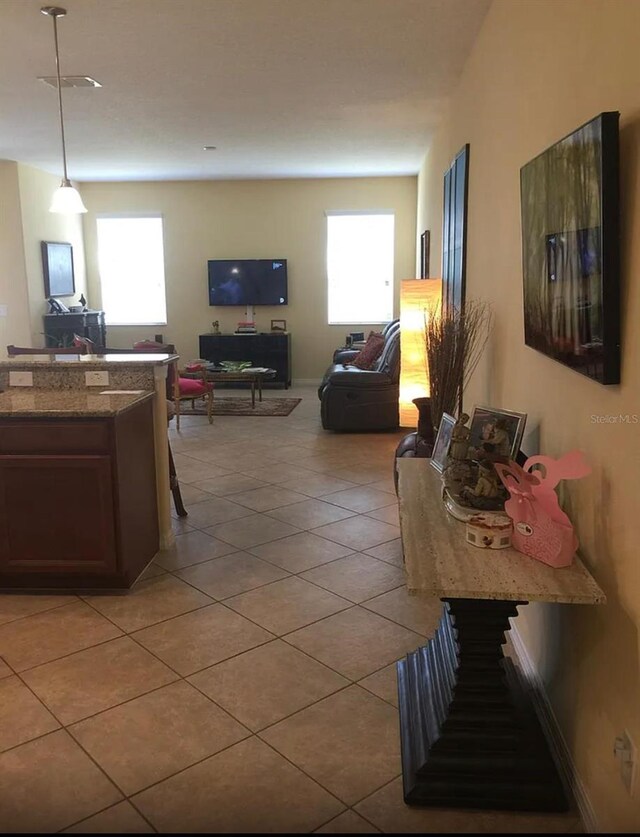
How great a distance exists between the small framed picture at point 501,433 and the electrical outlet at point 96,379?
6.31 feet

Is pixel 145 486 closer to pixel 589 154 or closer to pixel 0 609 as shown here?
pixel 0 609

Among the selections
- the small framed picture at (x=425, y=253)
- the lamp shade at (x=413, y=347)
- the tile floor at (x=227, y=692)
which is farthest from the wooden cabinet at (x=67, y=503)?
the small framed picture at (x=425, y=253)

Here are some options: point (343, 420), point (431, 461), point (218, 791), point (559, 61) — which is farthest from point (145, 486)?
point (343, 420)

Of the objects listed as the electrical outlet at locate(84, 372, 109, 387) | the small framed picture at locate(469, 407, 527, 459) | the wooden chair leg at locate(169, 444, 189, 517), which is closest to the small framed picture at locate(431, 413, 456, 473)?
the small framed picture at locate(469, 407, 527, 459)

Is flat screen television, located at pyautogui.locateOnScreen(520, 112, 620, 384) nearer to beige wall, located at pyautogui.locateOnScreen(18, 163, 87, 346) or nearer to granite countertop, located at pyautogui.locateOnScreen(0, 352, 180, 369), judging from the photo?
granite countertop, located at pyautogui.locateOnScreen(0, 352, 180, 369)

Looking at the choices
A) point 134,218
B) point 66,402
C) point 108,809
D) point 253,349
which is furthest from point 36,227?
point 108,809

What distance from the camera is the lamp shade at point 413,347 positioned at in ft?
14.5

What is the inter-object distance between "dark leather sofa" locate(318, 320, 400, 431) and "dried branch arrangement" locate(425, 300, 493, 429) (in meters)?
2.68

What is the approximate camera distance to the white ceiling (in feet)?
10.9

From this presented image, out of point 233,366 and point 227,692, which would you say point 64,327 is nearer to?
point 233,366

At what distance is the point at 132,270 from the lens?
9227 millimetres

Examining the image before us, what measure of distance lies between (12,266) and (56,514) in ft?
18.1

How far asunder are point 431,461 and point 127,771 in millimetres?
1531

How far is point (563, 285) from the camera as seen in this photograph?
182 cm
